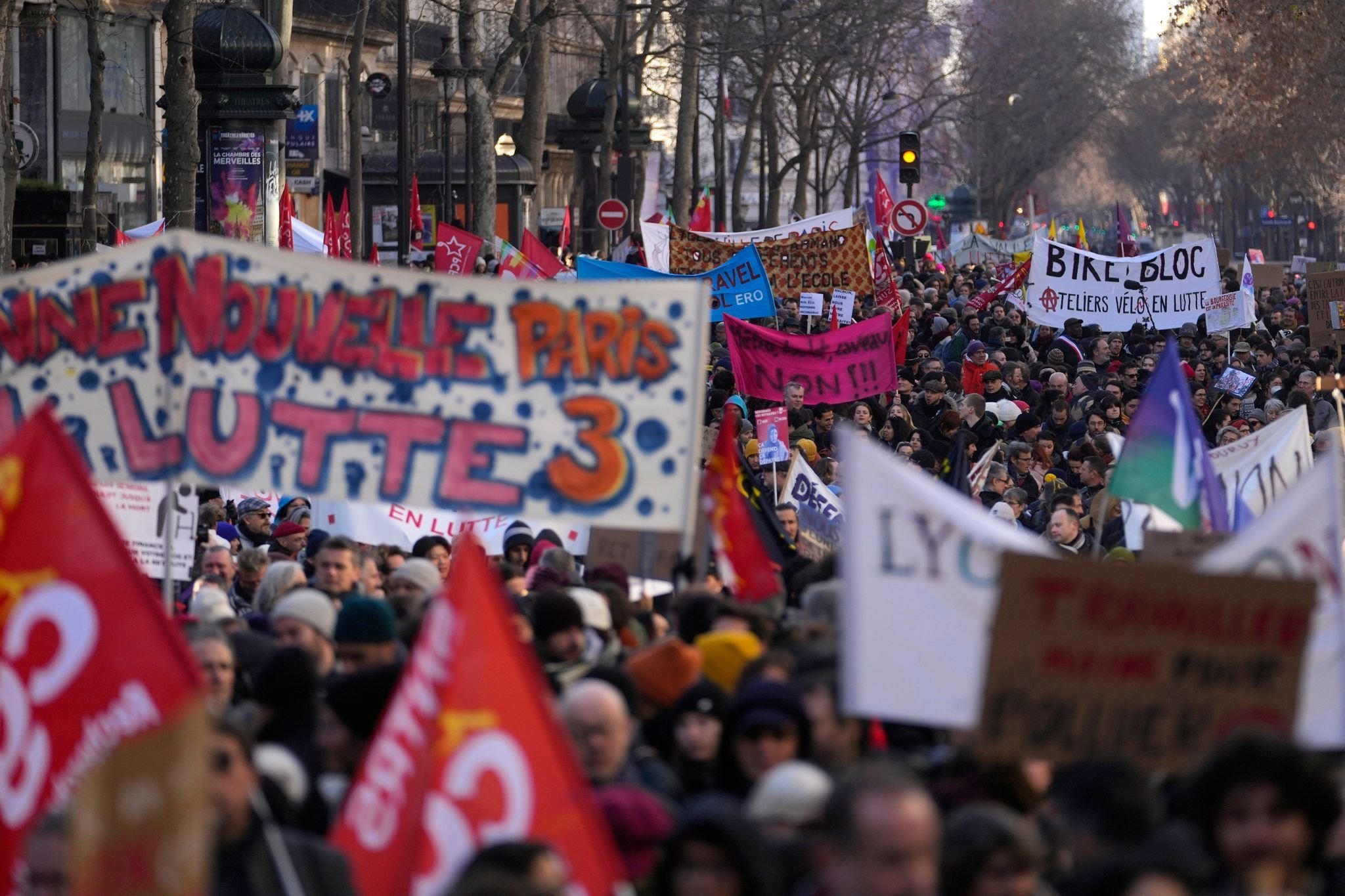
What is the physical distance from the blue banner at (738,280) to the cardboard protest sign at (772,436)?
6437 mm

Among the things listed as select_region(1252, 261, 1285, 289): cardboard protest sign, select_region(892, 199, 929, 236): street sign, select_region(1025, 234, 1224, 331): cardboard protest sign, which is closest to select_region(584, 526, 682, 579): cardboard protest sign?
select_region(1025, 234, 1224, 331): cardboard protest sign

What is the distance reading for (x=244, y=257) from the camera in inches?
281

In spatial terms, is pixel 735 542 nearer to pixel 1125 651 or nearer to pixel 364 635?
pixel 364 635

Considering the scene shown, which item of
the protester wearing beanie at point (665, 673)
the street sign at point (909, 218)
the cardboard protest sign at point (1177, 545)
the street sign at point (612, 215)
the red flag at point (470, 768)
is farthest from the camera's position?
the street sign at point (909, 218)

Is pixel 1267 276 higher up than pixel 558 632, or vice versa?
pixel 1267 276

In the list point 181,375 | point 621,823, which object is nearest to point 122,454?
point 181,375

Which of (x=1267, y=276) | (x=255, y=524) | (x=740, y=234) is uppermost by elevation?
(x=740, y=234)

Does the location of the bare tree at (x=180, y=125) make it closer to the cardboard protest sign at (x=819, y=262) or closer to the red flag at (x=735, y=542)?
the cardboard protest sign at (x=819, y=262)

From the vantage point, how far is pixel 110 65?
129 feet

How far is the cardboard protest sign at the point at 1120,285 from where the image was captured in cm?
2406

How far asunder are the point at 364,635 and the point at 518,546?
405 cm

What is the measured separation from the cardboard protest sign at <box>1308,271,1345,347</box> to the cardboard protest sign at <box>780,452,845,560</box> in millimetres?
9071

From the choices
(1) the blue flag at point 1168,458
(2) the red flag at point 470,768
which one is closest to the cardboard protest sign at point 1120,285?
(1) the blue flag at point 1168,458

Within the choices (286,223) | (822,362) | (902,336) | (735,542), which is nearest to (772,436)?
(822,362)
